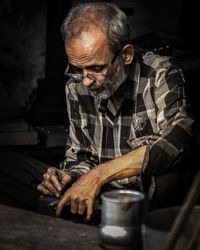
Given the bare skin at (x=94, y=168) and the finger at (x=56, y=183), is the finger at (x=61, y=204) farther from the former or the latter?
the finger at (x=56, y=183)

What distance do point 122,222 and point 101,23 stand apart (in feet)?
6.18

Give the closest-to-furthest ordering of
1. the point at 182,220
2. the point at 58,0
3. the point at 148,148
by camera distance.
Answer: the point at 182,220 < the point at 148,148 < the point at 58,0

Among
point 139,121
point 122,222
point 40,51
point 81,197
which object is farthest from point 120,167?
point 40,51

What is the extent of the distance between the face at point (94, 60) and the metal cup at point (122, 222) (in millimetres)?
1645

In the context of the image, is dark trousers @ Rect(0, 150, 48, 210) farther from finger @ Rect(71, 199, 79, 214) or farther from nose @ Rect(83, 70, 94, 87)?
finger @ Rect(71, 199, 79, 214)

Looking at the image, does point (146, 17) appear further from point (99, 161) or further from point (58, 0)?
point (99, 161)

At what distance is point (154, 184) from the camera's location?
468cm

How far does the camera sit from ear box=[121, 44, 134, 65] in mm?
4641

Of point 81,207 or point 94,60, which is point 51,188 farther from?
point 94,60

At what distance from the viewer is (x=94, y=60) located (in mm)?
4484

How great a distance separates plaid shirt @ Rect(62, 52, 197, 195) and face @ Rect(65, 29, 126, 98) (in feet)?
0.60

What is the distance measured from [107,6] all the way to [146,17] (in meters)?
3.61

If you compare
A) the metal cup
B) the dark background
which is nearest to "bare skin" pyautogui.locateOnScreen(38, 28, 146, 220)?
the metal cup

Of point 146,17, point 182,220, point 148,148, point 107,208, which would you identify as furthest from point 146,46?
point 182,220
